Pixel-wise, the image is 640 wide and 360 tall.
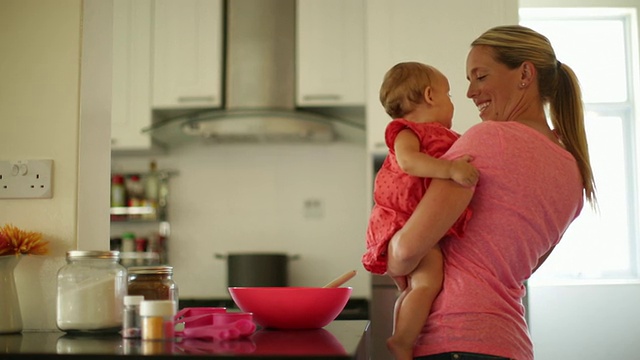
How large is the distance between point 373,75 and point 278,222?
1027 mm

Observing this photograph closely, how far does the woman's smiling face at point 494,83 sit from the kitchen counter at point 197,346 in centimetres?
53

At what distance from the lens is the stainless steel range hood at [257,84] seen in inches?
147

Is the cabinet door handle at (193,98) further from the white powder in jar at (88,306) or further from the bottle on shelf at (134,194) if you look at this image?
the white powder in jar at (88,306)

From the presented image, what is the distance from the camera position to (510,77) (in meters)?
1.49

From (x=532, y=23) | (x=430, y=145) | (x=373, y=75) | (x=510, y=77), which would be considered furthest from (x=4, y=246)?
(x=532, y=23)

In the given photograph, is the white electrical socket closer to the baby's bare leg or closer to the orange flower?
the orange flower

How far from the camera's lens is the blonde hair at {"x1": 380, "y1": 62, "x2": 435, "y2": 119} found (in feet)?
5.41

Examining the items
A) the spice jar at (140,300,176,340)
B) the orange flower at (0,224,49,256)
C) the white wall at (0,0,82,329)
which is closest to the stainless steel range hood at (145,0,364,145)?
the white wall at (0,0,82,329)

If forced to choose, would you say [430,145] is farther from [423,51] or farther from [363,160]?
[363,160]

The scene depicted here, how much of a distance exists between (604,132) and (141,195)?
8.31ft

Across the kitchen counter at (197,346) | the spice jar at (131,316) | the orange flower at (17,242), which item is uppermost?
the orange flower at (17,242)

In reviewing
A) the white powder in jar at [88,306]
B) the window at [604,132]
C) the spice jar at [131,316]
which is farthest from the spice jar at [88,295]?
the window at [604,132]

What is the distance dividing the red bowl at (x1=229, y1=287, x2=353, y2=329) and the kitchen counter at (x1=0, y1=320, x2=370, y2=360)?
0.02m

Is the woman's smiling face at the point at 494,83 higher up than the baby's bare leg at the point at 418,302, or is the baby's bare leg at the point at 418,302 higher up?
the woman's smiling face at the point at 494,83
